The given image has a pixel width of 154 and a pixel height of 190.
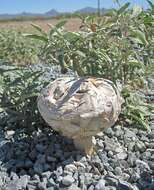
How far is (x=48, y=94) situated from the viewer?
3.02 metres

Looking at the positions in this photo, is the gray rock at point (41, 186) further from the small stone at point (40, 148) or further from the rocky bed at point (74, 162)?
the small stone at point (40, 148)

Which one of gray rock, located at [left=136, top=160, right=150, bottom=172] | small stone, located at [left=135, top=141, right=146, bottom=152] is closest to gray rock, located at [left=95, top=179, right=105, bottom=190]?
gray rock, located at [left=136, top=160, right=150, bottom=172]

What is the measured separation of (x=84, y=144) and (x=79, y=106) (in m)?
0.33

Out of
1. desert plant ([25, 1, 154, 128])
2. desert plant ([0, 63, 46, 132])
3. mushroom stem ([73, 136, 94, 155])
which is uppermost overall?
desert plant ([25, 1, 154, 128])

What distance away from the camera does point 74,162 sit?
3.02 metres

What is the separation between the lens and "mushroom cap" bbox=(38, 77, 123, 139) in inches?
113

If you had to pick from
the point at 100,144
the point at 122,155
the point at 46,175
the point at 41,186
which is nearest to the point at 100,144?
the point at 100,144

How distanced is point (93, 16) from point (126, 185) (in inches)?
58.2

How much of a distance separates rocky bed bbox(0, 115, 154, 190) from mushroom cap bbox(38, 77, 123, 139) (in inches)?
8.3

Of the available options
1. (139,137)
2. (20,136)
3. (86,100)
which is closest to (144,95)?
(139,137)

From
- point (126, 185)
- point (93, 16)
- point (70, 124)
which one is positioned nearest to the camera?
point (126, 185)

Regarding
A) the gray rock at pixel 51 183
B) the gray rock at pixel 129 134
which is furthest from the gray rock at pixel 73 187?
the gray rock at pixel 129 134

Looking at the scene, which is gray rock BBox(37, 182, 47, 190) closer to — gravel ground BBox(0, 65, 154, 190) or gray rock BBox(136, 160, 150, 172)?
gravel ground BBox(0, 65, 154, 190)

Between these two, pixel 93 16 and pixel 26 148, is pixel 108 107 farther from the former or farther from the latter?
pixel 93 16
